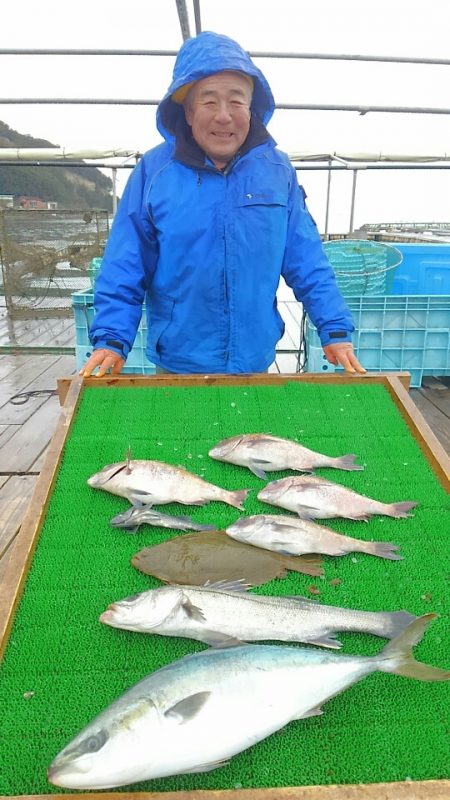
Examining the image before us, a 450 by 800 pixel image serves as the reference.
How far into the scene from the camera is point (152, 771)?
1.02m

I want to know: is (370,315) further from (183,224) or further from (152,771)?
(152,771)

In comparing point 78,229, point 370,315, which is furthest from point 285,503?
point 78,229

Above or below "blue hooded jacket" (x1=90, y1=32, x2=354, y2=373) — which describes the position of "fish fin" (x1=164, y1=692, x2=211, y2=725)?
below

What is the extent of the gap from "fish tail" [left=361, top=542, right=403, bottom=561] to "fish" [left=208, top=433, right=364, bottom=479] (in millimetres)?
490

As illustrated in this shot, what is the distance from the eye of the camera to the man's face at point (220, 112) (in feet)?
8.41

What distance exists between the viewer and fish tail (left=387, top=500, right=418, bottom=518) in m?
1.90

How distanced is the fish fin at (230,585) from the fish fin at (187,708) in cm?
41

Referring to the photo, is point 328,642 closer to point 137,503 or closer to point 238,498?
point 238,498

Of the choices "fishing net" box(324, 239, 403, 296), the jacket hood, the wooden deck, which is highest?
the jacket hood

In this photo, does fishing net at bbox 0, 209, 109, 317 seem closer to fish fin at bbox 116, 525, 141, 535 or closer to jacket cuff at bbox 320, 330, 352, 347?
jacket cuff at bbox 320, 330, 352, 347

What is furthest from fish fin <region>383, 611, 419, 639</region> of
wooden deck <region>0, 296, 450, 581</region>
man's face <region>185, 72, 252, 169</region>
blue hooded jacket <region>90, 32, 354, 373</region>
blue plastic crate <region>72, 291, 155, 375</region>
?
blue plastic crate <region>72, 291, 155, 375</region>

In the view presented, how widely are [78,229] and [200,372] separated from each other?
704 centimetres

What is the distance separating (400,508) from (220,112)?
2.02 m

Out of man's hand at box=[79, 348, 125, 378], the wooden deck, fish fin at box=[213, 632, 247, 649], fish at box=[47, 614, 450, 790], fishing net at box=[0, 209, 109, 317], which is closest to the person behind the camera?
fish at box=[47, 614, 450, 790]
